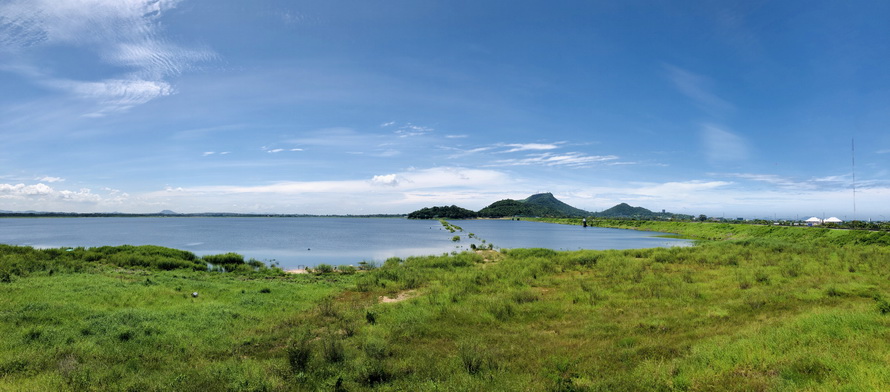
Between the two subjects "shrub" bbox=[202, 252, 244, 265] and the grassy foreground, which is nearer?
the grassy foreground

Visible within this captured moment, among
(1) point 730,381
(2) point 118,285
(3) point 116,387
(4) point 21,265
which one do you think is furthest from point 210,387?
(4) point 21,265

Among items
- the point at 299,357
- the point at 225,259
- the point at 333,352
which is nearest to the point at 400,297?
Result: the point at 333,352

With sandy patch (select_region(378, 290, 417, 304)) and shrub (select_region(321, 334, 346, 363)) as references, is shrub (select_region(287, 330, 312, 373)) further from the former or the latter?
sandy patch (select_region(378, 290, 417, 304))

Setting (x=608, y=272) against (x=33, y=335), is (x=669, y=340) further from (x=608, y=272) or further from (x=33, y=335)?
(x=33, y=335)

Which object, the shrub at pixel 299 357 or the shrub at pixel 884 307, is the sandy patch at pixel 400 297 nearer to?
the shrub at pixel 299 357

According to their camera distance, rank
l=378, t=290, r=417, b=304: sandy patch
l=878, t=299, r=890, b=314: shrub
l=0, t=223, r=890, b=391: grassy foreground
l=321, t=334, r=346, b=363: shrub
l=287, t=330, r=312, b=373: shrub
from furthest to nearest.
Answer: l=378, t=290, r=417, b=304: sandy patch
l=878, t=299, r=890, b=314: shrub
l=321, t=334, r=346, b=363: shrub
l=287, t=330, r=312, b=373: shrub
l=0, t=223, r=890, b=391: grassy foreground

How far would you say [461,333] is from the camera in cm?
1270

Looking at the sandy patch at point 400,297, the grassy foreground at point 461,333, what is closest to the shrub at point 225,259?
the grassy foreground at point 461,333

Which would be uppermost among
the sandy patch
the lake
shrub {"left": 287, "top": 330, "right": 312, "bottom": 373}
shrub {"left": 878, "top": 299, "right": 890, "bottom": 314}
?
shrub {"left": 878, "top": 299, "right": 890, "bottom": 314}

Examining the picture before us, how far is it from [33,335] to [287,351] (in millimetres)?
8260

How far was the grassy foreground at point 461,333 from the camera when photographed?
8359 millimetres

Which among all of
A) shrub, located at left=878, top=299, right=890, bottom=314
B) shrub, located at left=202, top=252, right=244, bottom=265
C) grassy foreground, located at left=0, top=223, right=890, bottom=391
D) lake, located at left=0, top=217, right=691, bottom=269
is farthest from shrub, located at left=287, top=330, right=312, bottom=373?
shrub, located at left=202, top=252, right=244, bottom=265

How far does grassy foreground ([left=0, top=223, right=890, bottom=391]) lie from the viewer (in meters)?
8.36

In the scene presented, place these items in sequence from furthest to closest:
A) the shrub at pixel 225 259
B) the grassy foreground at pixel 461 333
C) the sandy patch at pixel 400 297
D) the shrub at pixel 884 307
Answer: the shrub at pixel 225 259 < the sandy patch at pixel 400 297 < the shrub at pixel 884 307 < the grassy foreground at pixel 461 333
